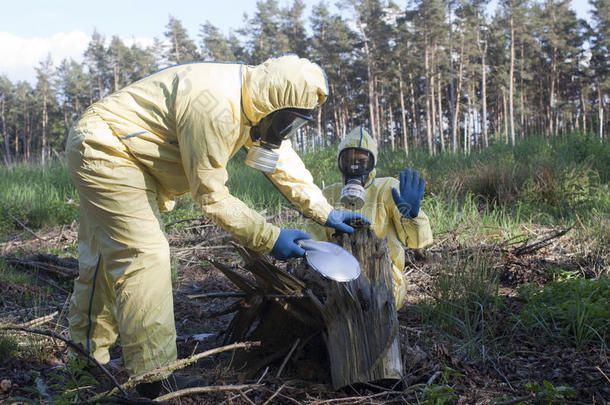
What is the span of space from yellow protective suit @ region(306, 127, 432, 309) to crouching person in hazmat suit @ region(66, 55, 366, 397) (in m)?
1.20

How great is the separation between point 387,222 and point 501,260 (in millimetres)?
1374

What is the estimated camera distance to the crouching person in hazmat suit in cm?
191

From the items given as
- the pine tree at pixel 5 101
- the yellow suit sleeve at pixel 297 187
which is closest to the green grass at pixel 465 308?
the yellow suit sleeve at pixel 297 187

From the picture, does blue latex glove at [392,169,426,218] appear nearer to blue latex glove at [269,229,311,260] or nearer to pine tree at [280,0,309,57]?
blue latex glove at [269,229,311,260]

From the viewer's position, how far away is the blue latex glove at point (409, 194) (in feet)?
10.1

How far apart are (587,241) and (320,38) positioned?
3113 cm

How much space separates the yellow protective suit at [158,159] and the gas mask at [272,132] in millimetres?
63

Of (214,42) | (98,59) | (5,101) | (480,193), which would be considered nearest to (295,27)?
(214,42)

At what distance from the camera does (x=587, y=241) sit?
14.0 feet

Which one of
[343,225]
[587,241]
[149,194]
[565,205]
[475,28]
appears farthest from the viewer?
[475,28]

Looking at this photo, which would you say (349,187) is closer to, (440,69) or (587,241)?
(587,241)

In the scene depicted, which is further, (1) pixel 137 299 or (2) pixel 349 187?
(2) pixel 349 187

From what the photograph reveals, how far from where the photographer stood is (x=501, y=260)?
4.00 metres

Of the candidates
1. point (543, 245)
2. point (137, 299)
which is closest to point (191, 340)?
point (137, 299)
